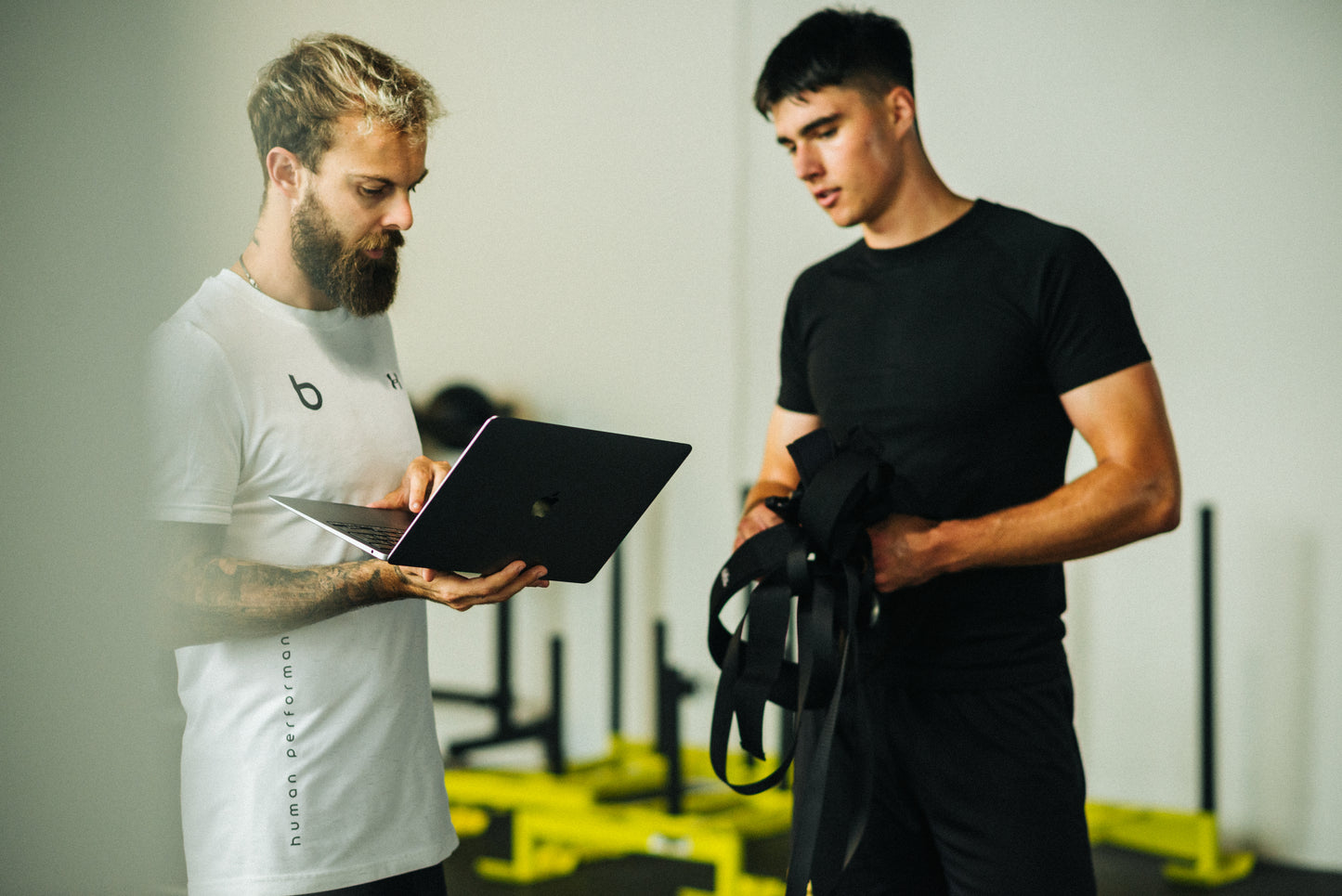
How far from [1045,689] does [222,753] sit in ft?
3.01

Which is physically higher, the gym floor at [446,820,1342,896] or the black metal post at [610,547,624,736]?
the black metal post at [610,547,624,736]

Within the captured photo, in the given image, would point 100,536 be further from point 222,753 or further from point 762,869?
point 762,869

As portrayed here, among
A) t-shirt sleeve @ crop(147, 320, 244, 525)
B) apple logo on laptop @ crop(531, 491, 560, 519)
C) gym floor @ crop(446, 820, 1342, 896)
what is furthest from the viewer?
gym floor @ crop(446, 820, 1342, 896)

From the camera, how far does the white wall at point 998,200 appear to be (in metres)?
3.14

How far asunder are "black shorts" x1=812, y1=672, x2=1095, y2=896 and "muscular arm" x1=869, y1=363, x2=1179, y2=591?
0.17 m

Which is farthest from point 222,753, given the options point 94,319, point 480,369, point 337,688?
point 480,369

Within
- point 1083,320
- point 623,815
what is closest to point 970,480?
point 1083,320

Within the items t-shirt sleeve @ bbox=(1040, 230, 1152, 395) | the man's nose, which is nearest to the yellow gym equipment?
t-shirt sleeve @ bbox=(1040, 230, 1152, 395)

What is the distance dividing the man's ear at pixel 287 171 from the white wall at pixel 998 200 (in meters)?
0.60

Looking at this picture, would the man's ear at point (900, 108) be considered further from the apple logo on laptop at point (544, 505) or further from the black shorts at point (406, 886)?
the black shorts at point (406, 886)

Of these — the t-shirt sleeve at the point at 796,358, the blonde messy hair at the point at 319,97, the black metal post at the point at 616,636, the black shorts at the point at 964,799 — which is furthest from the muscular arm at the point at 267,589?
the black metal post at the point at 616,636

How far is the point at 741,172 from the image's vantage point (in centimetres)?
411

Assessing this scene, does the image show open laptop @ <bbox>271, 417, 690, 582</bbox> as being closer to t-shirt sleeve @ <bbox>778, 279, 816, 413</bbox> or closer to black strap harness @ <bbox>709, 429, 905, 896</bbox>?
black strap harness @ <bbox>709, 429, 905, 896</bbox>

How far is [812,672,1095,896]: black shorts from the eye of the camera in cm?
126
